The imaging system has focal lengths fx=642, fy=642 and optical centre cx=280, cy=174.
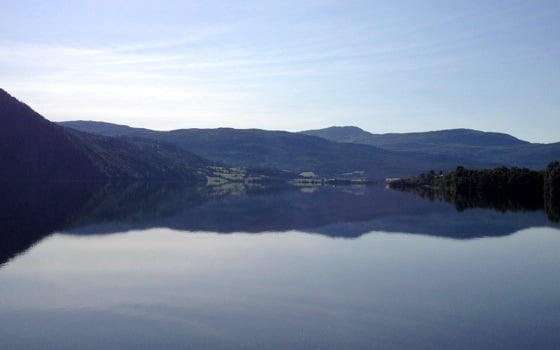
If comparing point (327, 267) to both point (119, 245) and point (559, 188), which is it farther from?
point (559, 188)

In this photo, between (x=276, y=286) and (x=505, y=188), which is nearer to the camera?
(x=276, y=286)

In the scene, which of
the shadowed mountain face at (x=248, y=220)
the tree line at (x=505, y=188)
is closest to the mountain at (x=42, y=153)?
the shadowed mountain face at (x=248, y=220)

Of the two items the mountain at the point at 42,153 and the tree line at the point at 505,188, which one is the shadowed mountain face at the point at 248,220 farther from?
the mountain at the point at 42,153

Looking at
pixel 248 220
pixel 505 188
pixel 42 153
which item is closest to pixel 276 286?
pixel 248 220

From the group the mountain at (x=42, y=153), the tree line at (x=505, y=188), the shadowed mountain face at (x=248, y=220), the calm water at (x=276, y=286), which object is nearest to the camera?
the calm water at (x=276, y=286)

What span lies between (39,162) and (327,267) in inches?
5979

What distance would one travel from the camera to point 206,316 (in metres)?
23.6

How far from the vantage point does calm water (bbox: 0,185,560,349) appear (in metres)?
21.4

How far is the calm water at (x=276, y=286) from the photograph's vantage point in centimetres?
2138

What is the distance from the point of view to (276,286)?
96.1ft

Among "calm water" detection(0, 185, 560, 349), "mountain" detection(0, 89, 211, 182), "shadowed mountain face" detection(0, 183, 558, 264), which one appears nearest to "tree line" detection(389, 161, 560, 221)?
"shadowed mountain face" detection(0, 183, 558, 264)

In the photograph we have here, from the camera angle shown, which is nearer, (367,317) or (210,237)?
(367,317)

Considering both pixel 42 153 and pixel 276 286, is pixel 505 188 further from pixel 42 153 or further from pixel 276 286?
pixel 42 153

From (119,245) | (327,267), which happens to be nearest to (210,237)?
(119,245)
